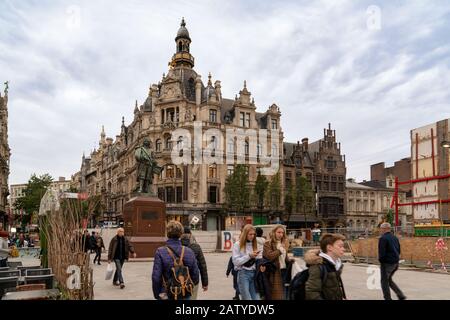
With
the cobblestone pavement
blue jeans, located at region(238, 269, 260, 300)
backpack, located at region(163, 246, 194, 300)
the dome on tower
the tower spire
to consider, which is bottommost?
the cobblestone pavement

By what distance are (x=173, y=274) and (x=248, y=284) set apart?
267 cm

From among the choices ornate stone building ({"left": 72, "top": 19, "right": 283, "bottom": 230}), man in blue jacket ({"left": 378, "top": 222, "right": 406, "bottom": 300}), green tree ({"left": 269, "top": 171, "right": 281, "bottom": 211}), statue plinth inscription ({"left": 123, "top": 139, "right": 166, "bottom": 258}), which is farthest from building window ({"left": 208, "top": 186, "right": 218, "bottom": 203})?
man in blue jacket ({"left": 378, "top": 222, "right": 406, "bottom": 300})

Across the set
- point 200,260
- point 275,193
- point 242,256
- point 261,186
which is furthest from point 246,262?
point 275,193

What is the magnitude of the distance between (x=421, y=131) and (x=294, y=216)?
3156 centimetres

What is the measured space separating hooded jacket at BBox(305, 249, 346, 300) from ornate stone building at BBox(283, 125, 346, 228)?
197 ft

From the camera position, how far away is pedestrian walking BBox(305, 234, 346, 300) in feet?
15.8

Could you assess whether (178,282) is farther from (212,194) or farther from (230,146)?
(230,146)

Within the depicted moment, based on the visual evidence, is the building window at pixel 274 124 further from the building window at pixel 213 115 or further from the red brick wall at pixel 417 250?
the red brick wall at pixel 417 250

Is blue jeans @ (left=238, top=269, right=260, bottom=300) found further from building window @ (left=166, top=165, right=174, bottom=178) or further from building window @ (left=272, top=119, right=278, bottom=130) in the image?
building window @ (left=272, top=119, right=278, bottom=130)

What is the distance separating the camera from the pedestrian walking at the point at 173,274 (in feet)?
19.0

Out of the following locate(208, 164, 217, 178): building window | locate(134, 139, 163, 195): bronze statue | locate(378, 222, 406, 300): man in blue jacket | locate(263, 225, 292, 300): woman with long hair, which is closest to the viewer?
locate(263, 225, 292, 300): woman with long hair

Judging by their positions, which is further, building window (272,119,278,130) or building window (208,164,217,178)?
building window (272,119,278,130)
